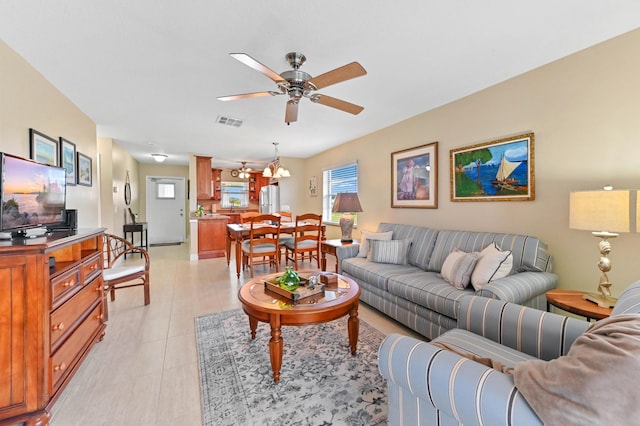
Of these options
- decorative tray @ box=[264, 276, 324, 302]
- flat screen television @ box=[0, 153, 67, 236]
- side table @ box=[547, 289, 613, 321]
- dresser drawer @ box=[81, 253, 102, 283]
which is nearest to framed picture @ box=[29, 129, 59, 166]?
flat screen television @ box=[0, 153, 67, 236]

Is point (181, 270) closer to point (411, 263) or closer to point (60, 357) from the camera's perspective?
point (60, 357)

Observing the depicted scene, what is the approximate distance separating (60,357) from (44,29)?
2.12 metres

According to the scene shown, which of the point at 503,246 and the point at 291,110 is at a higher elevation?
the point at 291,110

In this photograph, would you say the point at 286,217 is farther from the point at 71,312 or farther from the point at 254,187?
the point at 71,312

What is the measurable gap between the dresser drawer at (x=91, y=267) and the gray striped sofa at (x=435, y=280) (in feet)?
8.05

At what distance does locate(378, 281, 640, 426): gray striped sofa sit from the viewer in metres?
0.80

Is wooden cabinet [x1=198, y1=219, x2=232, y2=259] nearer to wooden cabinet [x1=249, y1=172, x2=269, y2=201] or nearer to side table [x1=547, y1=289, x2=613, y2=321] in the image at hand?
wooden cabinet [x1=249, y1=172, x2=269, y2=201]

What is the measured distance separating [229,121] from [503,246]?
356cm

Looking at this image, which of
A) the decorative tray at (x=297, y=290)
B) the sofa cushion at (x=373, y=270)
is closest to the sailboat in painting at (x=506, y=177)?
the sofa cushion at (x=373, y=270)

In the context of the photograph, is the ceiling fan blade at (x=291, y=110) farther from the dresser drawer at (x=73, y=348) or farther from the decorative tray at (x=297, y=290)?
the dresser drawer at (x=73, y=348)

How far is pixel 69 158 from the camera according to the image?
3.00 meters

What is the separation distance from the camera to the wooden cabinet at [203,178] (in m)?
6.00

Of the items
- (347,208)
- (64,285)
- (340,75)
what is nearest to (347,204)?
Answer: (347,208)

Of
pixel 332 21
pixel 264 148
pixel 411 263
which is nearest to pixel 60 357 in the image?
pixel 332 21
